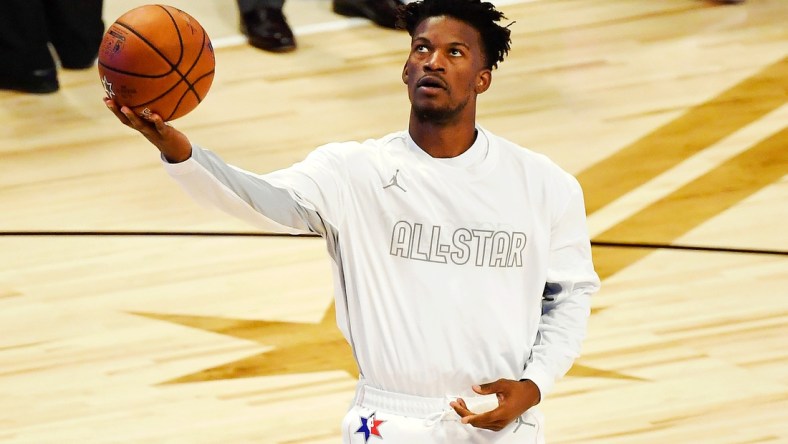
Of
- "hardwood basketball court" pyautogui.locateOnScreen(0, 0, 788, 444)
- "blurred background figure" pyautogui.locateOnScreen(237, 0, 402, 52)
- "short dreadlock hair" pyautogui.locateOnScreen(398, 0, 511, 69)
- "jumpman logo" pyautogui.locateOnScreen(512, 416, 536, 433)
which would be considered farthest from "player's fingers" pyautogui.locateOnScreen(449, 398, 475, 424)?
"blurred background figure" pyautogui.locateOnScreen(237, 0, 402, 52)

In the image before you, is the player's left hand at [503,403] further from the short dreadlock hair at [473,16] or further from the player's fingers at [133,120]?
the player's fingers at [133,120]

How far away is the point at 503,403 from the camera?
2.50m

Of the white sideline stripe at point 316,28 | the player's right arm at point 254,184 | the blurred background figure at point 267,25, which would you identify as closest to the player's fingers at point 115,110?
the player's right arm at point 254,184

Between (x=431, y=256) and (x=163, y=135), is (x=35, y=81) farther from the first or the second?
(x=163, y=135)

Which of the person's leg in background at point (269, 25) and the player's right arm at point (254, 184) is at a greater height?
the player's right arm at point (254, 184)

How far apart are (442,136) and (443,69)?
134mm

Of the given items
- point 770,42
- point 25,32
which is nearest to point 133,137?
point 25,32

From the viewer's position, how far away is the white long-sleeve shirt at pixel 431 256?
8.22 ft

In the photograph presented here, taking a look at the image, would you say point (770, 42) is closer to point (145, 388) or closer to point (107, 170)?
point (107, 170)

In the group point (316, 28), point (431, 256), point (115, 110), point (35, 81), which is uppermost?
point (115, 110)

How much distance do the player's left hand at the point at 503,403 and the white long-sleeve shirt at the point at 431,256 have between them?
39mm

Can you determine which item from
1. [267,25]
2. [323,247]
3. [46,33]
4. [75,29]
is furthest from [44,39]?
[323,247]

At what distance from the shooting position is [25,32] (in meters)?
5.37

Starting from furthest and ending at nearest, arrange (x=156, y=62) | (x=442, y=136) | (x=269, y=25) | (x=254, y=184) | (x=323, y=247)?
(x=269, y=25) < (x=323, y=247) < (x=442, y=136) < (x=156, y=62) < (x=254, y=184)
